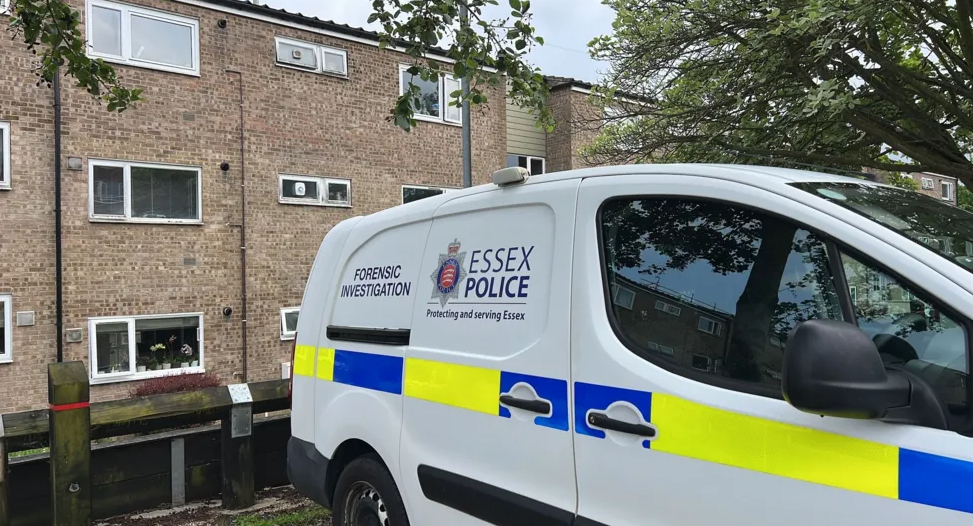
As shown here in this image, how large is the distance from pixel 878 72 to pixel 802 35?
1.20 metres

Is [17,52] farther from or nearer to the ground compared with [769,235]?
farther from the ground

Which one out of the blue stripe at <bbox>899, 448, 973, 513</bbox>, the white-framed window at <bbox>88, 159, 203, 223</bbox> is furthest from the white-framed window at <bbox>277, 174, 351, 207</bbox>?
the blue stripe at <bbox>899, 448, 973, 513</bbox>

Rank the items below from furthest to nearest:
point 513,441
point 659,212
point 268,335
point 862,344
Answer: point 268,335 < point 513,441 < point 659,212 < point 862,344

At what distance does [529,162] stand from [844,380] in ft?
54.8

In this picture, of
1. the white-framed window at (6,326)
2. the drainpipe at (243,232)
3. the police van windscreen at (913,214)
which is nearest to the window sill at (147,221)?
the drainpipe at (243,232)

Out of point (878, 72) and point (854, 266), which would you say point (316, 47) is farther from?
point (854, 266)

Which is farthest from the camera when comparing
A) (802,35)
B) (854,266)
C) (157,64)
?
(157,64)

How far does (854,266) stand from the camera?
1.94 metres

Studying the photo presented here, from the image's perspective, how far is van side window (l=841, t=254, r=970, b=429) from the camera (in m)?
1.72

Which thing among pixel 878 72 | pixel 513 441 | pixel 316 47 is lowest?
pixel 513 441

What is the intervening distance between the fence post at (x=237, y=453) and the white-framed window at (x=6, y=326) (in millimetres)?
7477

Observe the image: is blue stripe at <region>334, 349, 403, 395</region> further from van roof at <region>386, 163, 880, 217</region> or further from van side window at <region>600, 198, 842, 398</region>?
van side window at <region>600, 198, 842, 398</region>

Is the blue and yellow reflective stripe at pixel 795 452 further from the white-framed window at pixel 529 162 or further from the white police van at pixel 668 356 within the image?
the white-framed window at pixel 529 162

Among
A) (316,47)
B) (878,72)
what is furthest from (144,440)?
(316,47)
